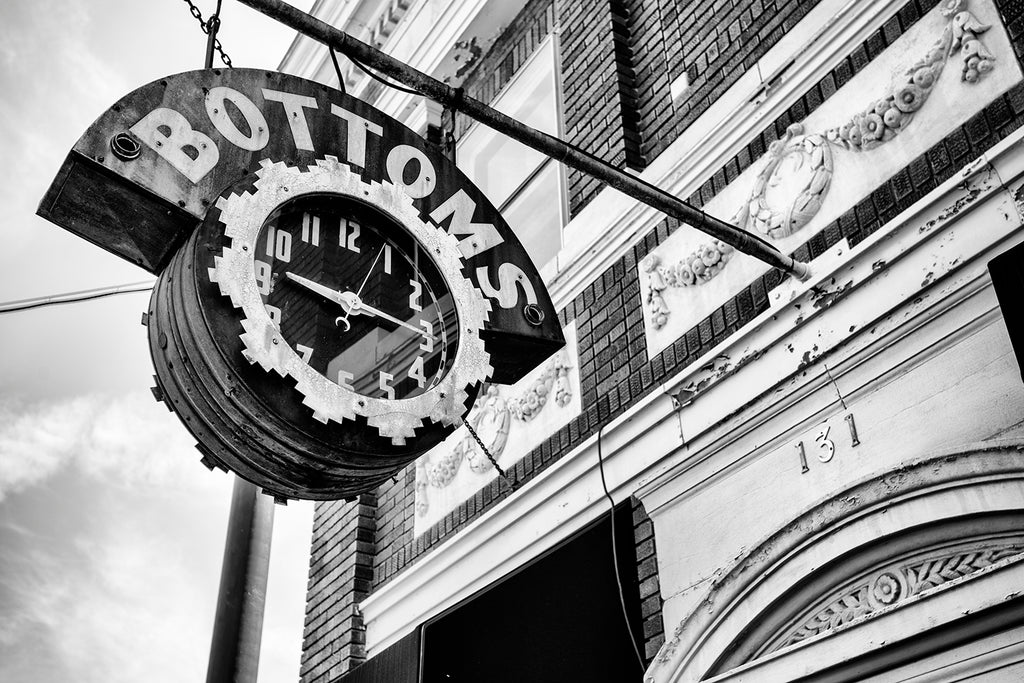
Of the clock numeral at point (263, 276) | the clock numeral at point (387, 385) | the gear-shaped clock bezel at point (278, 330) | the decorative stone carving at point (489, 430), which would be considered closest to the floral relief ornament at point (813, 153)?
the decorative stone carving at point (489, 430)

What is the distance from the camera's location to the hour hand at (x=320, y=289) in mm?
2918

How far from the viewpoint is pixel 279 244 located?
2.96 meters

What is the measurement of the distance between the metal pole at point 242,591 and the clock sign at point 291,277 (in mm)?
4285

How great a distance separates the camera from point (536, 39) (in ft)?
23.1

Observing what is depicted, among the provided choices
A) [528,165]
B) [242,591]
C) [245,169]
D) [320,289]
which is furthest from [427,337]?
[242,591]

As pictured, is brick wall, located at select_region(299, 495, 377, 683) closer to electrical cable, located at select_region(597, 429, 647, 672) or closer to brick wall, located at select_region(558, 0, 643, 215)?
electrical cable, located at select_region(597, 429, 647, 672)

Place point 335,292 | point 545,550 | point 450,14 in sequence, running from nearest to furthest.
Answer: point 335,292
point 545,550
point 450,14

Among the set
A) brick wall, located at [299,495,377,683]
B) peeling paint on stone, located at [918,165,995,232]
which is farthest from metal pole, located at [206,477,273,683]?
peeling paint on stone, located at [918,165,995,232]

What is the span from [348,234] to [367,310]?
0.28 meters

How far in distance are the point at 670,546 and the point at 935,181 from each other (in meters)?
1.77

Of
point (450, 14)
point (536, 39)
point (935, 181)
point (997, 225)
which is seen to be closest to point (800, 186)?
point (935, 181)

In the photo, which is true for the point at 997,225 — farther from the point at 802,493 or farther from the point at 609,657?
the point at 609,657

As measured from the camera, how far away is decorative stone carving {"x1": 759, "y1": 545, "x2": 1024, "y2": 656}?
3020 mm

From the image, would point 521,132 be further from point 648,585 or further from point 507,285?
point 648,585
